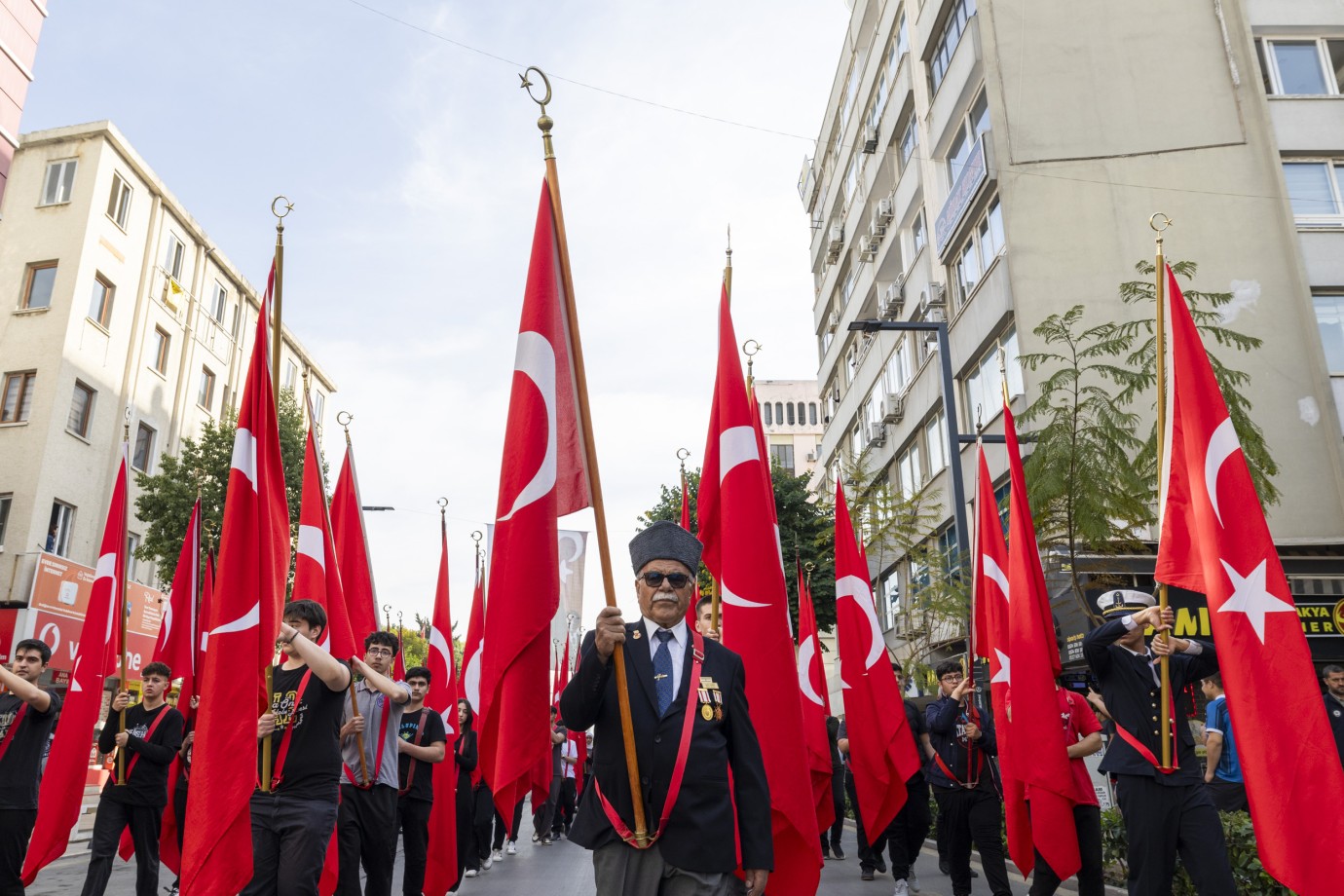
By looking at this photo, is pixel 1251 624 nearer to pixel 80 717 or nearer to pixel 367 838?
pixel 367 838

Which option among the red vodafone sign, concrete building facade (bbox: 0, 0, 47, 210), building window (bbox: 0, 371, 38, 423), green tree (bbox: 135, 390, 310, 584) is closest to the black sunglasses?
concrete building facade (bbox: 0, 0, 47, 210)

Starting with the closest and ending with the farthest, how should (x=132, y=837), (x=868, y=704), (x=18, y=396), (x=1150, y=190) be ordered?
(x=132, y=837) → (x=868, y=704) → (x=1150, y=190) → (x=18, y=396)

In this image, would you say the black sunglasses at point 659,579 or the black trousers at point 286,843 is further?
the black trousers at point 286,843

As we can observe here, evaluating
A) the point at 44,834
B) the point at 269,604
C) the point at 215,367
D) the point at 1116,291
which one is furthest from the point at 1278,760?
the point at 215,367

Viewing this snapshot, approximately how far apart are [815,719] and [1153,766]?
13.9ft

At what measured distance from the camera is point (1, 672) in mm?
7270

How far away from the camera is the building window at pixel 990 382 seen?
2194 cm

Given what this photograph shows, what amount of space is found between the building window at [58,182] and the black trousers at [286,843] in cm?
2792

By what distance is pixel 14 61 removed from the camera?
19.5 m

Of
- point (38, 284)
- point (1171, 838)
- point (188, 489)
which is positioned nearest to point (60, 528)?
point (188, 489)

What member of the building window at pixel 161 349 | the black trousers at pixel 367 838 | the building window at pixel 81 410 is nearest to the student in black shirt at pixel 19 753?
the black trousers at pixel 367 838

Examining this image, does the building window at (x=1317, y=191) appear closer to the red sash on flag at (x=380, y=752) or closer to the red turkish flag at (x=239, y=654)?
the red sash on flag at (x=380, y=752)

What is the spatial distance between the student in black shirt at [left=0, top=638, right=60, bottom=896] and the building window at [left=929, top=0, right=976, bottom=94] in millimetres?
22163

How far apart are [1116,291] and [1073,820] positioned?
15289 millimetres
